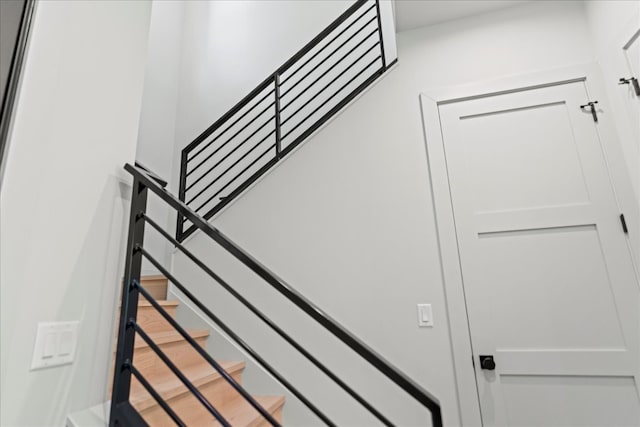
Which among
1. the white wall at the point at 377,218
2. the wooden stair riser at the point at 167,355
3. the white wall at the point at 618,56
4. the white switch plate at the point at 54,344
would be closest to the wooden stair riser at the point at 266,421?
the white wall at the point at 377,218

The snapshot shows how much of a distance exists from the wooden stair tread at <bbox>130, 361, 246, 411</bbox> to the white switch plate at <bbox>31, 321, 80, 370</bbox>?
380 mm

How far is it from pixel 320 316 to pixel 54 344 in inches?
32.3

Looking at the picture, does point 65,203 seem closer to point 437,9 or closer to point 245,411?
point 245,411

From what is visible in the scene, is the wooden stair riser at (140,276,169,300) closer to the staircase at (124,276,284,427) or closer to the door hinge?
the staircase at (124,276,284,427)

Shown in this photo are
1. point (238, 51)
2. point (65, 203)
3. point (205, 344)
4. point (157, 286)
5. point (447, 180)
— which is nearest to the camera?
point (65, 203)

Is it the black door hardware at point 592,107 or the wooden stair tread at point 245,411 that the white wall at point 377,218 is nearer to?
the wooden stair tread at point 245,411

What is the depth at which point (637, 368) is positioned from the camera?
1.71 meters

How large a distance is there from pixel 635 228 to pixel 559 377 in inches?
35.8

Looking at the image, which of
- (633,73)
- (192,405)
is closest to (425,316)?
(192,405)

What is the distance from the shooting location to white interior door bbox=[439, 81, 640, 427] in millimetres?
1761

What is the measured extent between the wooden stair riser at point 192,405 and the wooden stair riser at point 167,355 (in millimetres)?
222

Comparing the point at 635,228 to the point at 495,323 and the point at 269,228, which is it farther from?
the point at 269,228

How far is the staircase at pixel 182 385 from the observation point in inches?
58.5

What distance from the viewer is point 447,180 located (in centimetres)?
216
